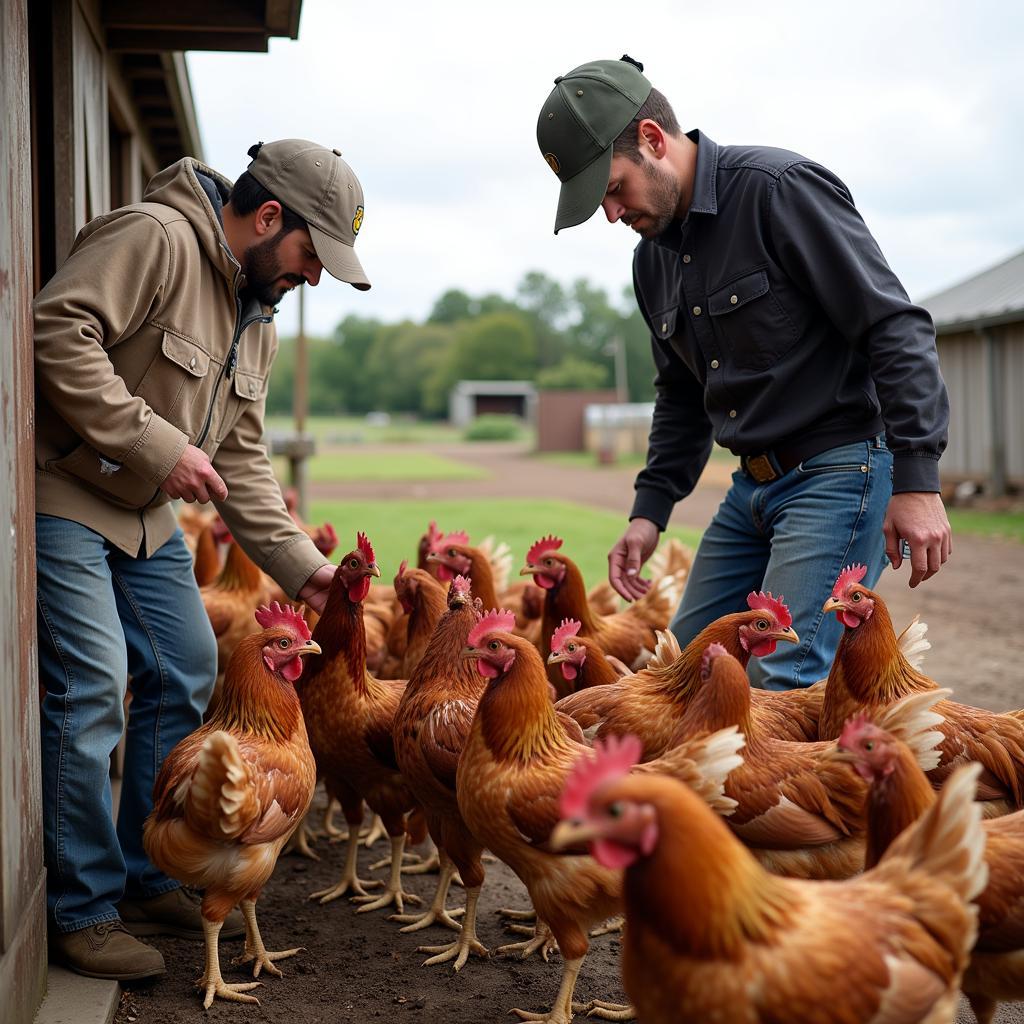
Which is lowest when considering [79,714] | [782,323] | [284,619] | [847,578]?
[79,714]

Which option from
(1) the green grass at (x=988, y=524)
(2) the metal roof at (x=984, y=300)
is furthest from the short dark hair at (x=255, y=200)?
(2) the metal roof at (x=984, y=300)

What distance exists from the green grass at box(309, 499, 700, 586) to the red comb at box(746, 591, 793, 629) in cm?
782

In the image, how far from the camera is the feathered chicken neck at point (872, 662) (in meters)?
3.38

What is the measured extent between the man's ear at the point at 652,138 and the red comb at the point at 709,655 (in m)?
1.68

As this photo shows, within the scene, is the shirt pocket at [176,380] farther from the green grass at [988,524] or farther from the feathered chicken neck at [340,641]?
the green grass at [988,524]

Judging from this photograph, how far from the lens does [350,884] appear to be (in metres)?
4.30

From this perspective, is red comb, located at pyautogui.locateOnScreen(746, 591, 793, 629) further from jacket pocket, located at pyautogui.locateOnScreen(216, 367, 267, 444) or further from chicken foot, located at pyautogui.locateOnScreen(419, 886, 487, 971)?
jacket pocket, located at pyautogui.locateOnScreen(216, 367, 267, 444)

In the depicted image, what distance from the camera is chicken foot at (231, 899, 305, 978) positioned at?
11.6 feet

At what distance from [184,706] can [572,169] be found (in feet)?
7.56

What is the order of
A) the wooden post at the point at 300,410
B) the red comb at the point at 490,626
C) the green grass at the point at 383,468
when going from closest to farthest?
the red comb at the point at 490,626
the wooden post at the point at 300,410
the green grass at the point at 383,468

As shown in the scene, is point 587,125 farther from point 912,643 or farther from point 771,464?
point 912,643

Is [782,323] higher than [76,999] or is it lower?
higher

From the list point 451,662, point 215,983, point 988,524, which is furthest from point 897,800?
point 988,524

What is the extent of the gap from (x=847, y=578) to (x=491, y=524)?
44.8 feet
